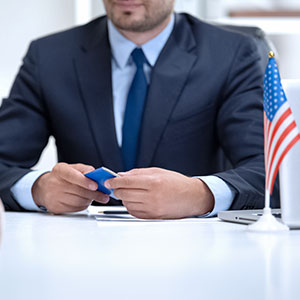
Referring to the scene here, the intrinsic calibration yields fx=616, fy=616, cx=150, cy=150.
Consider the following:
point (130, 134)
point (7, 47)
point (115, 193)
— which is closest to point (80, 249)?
point (115, 193)

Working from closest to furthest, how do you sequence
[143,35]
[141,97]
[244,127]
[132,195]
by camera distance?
1. [132,195]
2. [244,127]
3. [141,97]
4. [143,35]

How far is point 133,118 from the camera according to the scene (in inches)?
71.6

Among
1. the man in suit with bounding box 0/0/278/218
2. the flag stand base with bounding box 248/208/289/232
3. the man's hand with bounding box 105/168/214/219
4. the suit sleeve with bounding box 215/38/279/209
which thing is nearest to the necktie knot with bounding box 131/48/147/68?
the man in suit with bounding box 0/0/278/218

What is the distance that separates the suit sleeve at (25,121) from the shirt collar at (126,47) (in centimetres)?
25

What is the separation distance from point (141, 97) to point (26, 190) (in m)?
0.53

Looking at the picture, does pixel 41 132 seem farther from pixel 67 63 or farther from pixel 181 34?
pixel 181 34

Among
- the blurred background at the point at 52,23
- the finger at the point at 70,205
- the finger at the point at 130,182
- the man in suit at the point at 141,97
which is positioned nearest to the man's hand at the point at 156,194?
the finger at the point at 130,182

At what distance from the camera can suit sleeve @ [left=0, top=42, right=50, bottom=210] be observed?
5.84ft

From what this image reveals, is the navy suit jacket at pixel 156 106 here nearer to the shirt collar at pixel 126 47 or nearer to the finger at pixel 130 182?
the shirt collar at pixel 126 47

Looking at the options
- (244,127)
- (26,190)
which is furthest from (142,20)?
(26,190)

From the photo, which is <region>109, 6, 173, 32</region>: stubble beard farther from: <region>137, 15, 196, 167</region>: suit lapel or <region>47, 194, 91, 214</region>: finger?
<region>47, 194, 91, 214</region>: finger

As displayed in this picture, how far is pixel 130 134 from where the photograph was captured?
1.81 metres

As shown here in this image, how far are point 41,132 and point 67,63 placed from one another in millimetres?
236

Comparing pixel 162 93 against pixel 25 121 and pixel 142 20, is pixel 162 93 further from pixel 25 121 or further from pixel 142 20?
pixel 25 121
